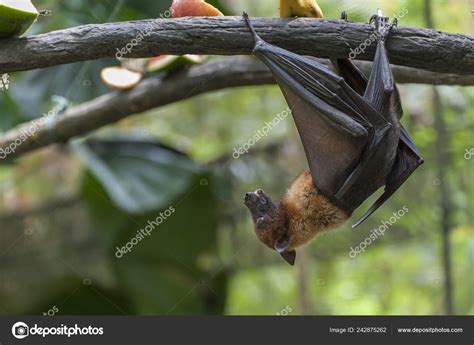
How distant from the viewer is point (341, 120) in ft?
7.90

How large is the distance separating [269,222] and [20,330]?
5.22 feet

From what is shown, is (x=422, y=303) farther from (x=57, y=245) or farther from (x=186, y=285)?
(x=57, y=245)

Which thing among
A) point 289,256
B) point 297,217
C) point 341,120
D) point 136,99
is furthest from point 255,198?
point 136,99

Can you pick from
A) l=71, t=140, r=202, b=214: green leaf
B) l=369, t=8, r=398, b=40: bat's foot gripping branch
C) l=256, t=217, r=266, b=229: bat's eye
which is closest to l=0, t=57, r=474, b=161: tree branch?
l=71, t=140, r=202, b=214: green leaf

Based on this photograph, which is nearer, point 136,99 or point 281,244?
point 281,244

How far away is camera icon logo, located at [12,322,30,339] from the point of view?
3275 millimetres

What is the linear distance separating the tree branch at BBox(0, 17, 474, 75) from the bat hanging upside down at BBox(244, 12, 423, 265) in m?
0.06

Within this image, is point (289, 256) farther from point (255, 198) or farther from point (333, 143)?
point (333, 143)

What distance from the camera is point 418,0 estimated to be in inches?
169

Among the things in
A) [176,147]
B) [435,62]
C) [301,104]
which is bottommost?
[176,147]

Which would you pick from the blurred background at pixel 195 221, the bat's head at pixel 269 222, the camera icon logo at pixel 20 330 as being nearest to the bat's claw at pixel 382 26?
the bat's head at pixel 269 222

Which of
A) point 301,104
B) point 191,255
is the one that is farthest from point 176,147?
point 301,104

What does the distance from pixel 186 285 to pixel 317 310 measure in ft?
3.91

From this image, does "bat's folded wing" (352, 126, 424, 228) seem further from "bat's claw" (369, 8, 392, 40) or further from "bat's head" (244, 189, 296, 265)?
"bat's claw" (369, 8, 392, 40)
